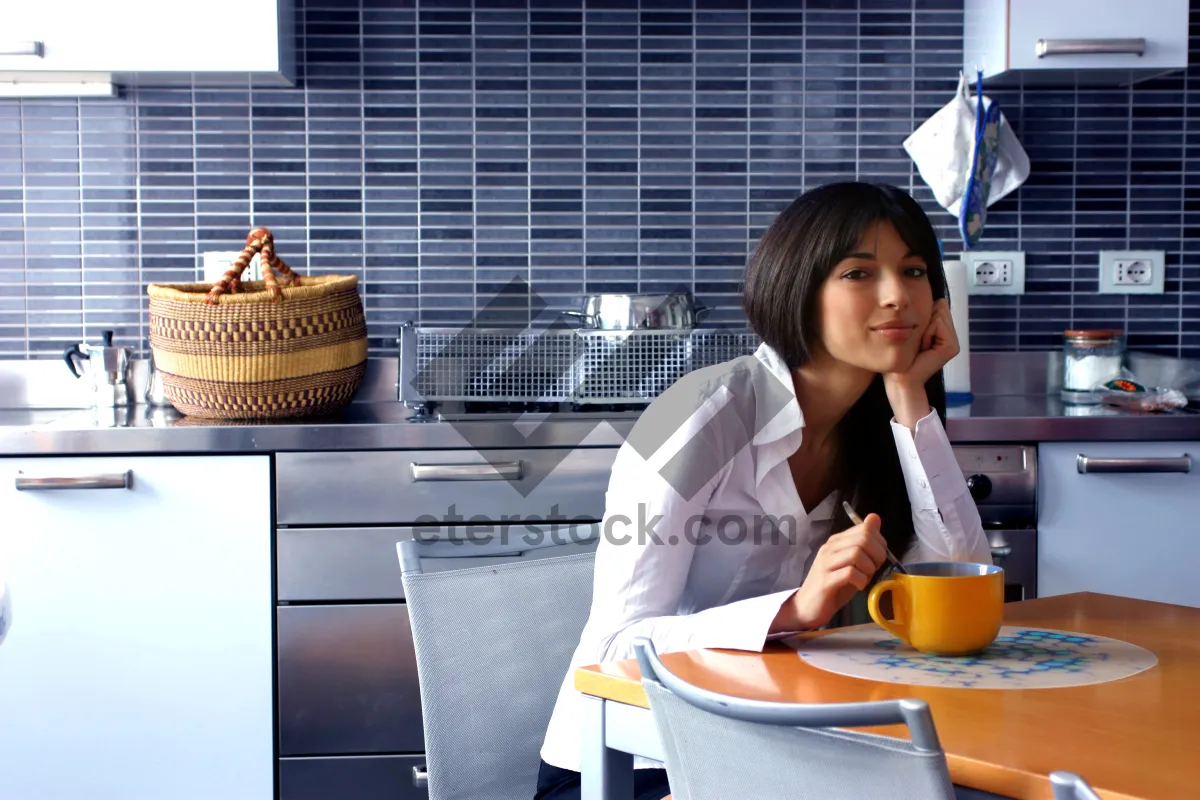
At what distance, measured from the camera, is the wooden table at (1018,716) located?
0.70 metres

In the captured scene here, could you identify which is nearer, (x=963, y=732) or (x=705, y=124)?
(x=963, y=732)

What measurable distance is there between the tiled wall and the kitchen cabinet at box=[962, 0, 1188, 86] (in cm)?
28

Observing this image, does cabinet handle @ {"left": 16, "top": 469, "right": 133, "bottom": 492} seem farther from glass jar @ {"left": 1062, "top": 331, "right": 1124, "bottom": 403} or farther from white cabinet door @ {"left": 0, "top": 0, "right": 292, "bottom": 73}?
glass jar @ {"left": 1062, "top": 331, "right": 1124, "bottom": 403}

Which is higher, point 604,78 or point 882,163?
point 604,78

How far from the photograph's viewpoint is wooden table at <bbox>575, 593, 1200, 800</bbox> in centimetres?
70

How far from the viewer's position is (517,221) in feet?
8.70

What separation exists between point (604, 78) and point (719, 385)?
148 cm

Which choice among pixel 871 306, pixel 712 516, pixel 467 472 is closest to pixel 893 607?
pixel 712 516

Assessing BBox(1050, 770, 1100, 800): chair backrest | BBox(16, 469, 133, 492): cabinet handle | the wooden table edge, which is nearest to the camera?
BBox(1050, 770, 1100, 800): chair backrest

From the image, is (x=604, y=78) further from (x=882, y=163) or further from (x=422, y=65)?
(x=882, y=163)

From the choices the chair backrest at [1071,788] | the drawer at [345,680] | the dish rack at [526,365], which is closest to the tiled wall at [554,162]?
the dish rack at [526,365]

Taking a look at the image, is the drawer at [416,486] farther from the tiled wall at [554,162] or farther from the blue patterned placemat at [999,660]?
the blue patterned placemat at [999,660]

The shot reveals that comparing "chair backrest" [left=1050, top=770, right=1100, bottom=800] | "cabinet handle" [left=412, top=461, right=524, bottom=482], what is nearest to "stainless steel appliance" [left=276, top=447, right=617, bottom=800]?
"cabinet handle" [left=412, top=461, right=524, bottom=482]

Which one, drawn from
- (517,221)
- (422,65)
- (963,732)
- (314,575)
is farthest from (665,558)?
(422,65)
